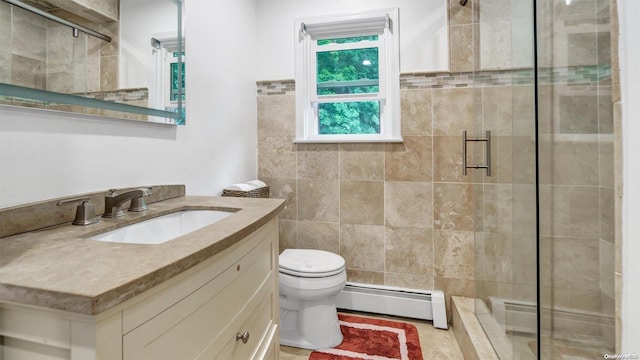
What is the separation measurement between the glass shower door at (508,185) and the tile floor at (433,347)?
234 mm

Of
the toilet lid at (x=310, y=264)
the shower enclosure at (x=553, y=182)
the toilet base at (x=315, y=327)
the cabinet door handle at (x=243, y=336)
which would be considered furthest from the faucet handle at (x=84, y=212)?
the shower enclosure at (x=553, y=182)

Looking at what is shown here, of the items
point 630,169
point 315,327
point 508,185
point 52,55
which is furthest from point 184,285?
point 508,185

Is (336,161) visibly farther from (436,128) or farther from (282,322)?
(282,322)

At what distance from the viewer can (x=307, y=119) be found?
222 centimetres

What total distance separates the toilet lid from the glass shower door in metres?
0.81

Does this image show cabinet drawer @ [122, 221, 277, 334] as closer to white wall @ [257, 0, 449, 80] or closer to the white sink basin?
the white sink basin

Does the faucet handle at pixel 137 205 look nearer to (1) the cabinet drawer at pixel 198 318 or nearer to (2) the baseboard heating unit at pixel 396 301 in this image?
(1) the cabinet drawer at pixel 198 318

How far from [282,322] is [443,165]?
1448 millimetres

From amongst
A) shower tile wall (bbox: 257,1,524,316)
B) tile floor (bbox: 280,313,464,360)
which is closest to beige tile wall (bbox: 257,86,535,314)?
shower tile wall (bbox: 257,1,524,316)

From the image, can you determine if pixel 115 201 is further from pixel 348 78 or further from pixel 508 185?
pixel 348 78

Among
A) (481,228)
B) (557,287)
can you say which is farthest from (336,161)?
(557,287)

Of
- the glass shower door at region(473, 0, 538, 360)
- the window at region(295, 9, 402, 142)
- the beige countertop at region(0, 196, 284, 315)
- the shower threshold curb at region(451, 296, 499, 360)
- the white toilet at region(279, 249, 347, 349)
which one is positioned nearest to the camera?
the beige countertop at region(0, 196, 284, 315)

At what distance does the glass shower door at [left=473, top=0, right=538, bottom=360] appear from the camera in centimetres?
120

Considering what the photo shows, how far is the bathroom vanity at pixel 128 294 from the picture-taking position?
424mm
